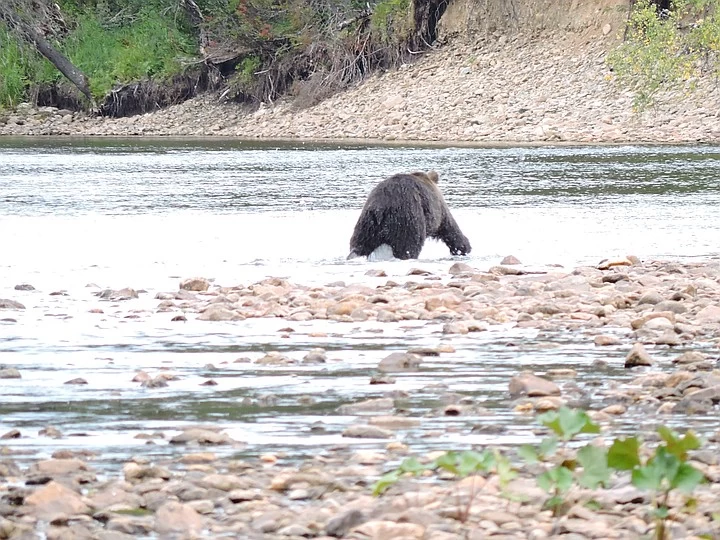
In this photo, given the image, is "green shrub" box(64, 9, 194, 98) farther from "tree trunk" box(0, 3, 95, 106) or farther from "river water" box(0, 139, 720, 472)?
"river water" box(0, 139, 720, 472)

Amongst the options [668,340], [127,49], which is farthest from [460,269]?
[127,49]

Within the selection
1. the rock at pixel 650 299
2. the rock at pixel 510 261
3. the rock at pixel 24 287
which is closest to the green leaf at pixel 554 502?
the rock at pixel 650 299

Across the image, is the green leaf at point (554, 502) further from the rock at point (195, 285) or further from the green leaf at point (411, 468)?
the rock at point (195, 285)

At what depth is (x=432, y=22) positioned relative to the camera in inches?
1603

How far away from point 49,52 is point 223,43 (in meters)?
6.27

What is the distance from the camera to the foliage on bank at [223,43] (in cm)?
4072

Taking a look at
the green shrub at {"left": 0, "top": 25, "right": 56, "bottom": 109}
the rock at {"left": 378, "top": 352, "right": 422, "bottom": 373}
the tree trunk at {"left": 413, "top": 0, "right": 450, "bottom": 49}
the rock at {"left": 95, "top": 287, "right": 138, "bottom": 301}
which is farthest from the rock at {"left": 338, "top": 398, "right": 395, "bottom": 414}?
the green shrub at {"left": 0, "top": 25, "right": 56, "bottom": 109}

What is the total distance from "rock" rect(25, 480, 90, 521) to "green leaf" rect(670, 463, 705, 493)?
5.09ft

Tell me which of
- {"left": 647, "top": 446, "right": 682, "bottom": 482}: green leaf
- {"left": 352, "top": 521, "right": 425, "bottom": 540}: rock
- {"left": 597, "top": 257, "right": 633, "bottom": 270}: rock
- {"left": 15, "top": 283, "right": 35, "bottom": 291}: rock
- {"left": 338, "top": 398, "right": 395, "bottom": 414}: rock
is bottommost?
{"left": 597, "top": 257, "right": 633, "bottom": 270}: rock

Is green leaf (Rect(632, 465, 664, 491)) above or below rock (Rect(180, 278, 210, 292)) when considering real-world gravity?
above

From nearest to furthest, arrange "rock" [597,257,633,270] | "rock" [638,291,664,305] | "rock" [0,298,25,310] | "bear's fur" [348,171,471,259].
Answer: "rock" [638,291,664,305]
"rock" [0,298,25,310]
"rock" [597,257,633,270]
"bear's fur" [348,171,471,259]

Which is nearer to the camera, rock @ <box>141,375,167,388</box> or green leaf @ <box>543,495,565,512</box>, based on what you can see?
green leaf @ <box>543,495,565,512</box>

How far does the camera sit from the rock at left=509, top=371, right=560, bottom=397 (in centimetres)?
532

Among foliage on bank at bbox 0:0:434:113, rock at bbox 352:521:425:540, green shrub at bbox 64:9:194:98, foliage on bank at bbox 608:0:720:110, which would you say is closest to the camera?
rock at bbox 352:521:425:540
